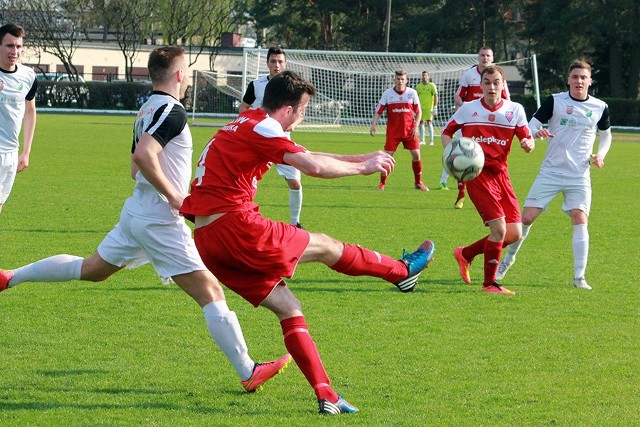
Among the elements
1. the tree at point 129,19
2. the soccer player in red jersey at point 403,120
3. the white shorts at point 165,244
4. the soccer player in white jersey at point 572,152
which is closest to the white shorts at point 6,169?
the white shorts at point 165,244

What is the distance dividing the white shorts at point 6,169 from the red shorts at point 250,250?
442cm

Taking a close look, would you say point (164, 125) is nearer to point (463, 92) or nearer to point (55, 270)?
point (55, 270)

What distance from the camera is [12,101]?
9000mm

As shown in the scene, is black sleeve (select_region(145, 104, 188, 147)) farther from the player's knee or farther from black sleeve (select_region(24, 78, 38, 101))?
the player's knee

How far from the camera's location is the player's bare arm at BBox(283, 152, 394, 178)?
484 cm

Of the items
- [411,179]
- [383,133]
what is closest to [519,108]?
[411,179]

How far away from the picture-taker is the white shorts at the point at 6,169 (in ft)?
29.2

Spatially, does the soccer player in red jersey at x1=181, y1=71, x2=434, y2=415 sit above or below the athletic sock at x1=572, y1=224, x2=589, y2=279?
above

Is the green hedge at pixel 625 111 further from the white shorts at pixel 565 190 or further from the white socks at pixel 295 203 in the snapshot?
the white shorts at pixel 565 190

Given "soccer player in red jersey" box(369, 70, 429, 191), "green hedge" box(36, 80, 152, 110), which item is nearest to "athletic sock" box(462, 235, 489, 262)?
"soccer player in red jersey" box(369, 70, 429, 191)

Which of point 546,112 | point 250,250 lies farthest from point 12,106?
point 546,112

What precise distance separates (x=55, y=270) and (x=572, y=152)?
5.02 m

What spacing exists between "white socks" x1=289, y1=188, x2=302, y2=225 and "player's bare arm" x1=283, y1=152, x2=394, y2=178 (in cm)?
697

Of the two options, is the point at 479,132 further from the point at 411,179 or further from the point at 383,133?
the point at 383,133
